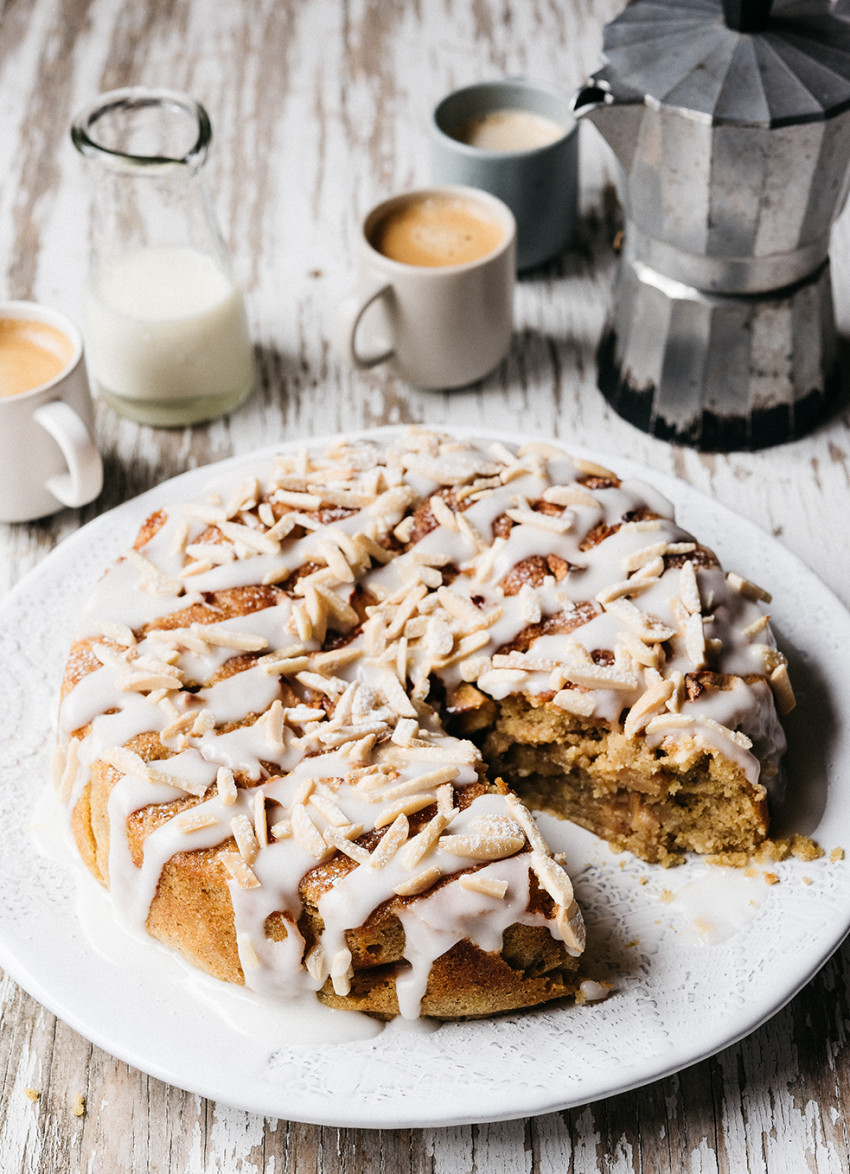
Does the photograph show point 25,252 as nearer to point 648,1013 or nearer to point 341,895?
point 341,895

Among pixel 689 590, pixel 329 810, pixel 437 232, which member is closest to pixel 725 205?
pixel 437 232

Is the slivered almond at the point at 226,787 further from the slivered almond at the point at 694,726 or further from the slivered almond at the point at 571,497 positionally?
the slivered almond at the point at 571,497

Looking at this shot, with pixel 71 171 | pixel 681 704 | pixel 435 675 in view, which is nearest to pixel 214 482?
pixel 435 675

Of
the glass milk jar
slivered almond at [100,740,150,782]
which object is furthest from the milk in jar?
slivered almond at [100,740,150,782]

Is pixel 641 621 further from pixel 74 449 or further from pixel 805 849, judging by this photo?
pixel 74 449

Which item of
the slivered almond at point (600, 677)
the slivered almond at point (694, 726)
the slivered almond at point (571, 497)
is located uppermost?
the slivered almond at point (571, 497)

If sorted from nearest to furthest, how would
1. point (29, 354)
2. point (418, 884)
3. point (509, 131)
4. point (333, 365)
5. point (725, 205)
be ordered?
1. point (418, 884)
2. point (725, 205)
3. point (29, 354)
4. point (333, 365)
5. point (509, 131)

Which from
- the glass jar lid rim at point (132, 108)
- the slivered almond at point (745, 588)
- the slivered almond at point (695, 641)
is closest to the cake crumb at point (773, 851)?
the slivered almond at point (695, 641)
